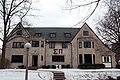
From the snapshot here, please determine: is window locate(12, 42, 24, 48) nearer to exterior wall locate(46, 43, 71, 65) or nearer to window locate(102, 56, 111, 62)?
exterior wall locate(46, 43, 71, 65)

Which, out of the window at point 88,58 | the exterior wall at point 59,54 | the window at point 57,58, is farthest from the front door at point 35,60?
the window at point 88,58

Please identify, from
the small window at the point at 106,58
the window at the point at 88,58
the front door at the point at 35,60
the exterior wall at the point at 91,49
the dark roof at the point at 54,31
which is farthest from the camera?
the dark roof at the point at 54,31

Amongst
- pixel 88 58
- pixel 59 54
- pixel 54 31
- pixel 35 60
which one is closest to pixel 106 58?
pixel 88 58

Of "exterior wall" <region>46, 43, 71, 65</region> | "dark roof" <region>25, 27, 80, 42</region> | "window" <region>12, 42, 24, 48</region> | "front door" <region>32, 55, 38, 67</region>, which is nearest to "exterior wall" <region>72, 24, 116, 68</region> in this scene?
"exterior wall" <region>46, 43, 71, 65</region>

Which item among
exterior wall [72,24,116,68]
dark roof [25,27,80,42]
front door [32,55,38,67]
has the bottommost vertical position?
front door [32,55,38,67]

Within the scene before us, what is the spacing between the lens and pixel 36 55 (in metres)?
32.1

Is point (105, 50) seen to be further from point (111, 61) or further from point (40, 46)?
point (40, 46)

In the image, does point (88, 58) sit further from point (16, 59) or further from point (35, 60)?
point (16, 59)

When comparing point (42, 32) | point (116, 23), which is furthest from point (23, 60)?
point (116, 23)

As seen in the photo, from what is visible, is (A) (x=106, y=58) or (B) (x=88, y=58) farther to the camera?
(A) (x=106, y=58)

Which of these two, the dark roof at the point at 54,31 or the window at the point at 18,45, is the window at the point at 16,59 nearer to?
the window at the point at 18,45

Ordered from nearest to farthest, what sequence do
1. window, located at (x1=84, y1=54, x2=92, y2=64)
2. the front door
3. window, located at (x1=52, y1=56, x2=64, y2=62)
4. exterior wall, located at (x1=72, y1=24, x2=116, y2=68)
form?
window, located at (x1=84, y1=54, x2=92, y2=64) → exterior wall, located at (x1=72, y1=24, x2=116, y2=68) → the front door → window, located at (x1=52, y1=56, x2=64, y2=62)

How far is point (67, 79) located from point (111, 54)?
18.7 meters

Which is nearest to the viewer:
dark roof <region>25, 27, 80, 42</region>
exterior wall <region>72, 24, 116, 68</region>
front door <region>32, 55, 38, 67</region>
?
exterior wall <region>72, 24, 116, 68</region>
